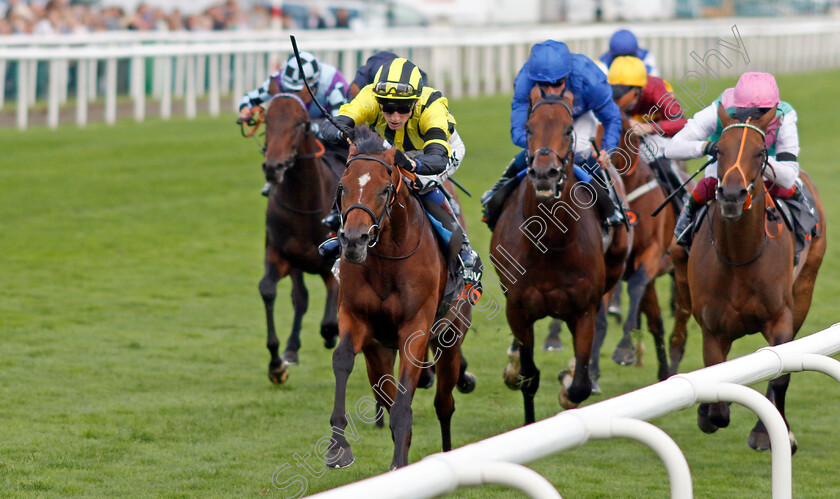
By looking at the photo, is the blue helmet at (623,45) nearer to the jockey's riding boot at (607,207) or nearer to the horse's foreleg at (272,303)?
the jockey's riding boot at (607,207)

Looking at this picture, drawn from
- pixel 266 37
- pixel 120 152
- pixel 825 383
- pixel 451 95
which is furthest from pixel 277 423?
pixel 451 95

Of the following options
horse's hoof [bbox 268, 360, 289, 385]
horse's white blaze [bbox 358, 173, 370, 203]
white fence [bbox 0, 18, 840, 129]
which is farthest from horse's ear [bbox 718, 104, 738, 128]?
white fence [bbox 0, 18, 840, 129]

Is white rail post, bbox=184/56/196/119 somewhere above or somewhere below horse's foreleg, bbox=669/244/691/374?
below

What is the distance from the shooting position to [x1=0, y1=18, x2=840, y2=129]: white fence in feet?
51.1

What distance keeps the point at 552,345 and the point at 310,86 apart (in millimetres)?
2638

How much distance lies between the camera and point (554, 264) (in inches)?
232

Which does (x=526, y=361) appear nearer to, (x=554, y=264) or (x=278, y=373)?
(x=554, y=264)

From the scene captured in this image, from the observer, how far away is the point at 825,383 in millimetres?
7266

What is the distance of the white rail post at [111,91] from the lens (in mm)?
16078

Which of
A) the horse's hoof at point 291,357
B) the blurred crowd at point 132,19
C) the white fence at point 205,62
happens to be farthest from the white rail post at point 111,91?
the horse's hoof at point 291,357

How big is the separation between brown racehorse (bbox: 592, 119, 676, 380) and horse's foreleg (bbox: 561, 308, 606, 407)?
1725 mm

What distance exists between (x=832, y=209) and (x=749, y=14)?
989 inches

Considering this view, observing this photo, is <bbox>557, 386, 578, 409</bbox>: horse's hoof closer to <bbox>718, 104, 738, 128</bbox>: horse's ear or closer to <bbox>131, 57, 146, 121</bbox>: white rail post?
<bbox>718, 104, 738, 128</bbox>: horse's ear

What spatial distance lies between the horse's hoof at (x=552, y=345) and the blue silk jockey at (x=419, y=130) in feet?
9.05
